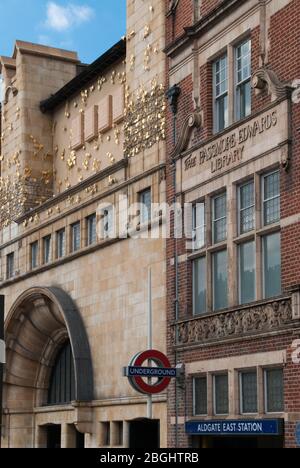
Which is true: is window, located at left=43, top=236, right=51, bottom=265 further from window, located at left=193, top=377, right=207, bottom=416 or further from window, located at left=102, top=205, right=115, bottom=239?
window, located at left=193, top=377, right=207, bottom=416

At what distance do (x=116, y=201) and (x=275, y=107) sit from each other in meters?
8.97

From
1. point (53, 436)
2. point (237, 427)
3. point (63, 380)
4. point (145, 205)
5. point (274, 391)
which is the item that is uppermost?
point (145, 205)

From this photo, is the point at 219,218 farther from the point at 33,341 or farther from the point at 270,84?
the point at 33,341

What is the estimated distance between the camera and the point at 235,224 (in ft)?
72.9

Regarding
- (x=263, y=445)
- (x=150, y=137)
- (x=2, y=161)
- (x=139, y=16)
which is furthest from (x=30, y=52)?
(x=263, y=445)

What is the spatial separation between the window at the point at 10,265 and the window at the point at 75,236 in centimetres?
536

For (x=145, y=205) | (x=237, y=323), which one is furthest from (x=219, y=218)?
(x=145, y=205)

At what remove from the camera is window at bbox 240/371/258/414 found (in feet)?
69.9

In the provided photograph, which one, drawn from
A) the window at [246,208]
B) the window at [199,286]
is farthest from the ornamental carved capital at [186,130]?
the window at [199,286]

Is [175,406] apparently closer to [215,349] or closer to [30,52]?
[215,349]

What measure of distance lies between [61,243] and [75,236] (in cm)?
123

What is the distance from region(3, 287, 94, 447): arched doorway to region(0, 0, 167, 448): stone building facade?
0.05 meters

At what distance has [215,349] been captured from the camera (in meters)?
22.6

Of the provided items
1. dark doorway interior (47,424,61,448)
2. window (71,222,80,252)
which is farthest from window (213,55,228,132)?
dark doorway interior (47,424,61,448)
